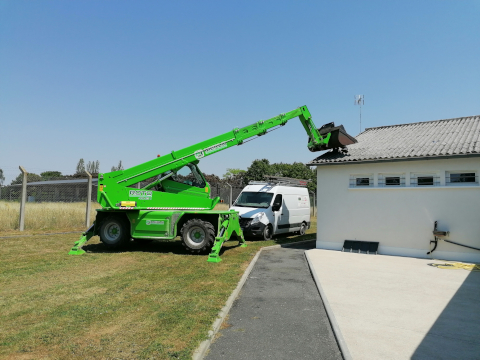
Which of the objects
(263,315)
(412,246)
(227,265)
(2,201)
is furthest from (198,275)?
(2,201)

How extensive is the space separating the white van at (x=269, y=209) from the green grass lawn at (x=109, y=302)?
331 cm

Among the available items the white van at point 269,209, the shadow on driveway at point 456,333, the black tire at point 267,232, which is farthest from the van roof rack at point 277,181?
the shadow on driveway at point 456,333

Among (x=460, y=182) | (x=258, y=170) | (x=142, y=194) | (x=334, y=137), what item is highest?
(x=258, y=170)

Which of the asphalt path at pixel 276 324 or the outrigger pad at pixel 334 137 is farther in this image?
the outrigger pad at pixel 334 137

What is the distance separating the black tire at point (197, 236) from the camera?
31.3 feet

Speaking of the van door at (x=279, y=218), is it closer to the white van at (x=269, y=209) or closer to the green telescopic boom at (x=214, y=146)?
the white van at (x=269, y=209)

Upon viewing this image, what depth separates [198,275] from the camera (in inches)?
281

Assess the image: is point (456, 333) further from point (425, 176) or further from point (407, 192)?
point (425, 176)

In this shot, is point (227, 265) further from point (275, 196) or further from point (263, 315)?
point (275, 196)

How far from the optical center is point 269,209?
1355 centimetres

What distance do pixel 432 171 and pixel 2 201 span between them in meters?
16.8

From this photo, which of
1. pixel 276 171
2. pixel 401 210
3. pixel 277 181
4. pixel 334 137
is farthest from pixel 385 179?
pixel 276 171

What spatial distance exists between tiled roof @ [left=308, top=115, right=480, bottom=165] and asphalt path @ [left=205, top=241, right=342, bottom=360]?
5.55 m

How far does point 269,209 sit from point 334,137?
3880mm
